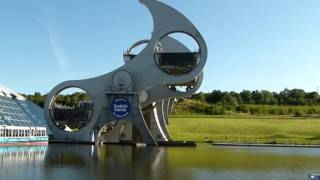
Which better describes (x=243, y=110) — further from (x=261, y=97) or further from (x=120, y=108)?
(x=120, y=108)

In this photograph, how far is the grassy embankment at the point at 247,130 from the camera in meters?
75.2

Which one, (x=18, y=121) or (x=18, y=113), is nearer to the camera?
(x=18, y=121)

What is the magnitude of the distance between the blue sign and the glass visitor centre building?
881 cm

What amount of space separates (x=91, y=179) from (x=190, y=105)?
102 m

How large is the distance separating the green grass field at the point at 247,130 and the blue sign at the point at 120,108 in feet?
60.4

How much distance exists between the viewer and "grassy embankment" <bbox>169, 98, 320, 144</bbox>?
7519 centimetres

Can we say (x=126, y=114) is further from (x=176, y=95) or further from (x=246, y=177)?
(x=246, y=177)

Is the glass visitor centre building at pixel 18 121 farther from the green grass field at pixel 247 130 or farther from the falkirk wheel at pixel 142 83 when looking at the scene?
the green grass field at pixel 247 130

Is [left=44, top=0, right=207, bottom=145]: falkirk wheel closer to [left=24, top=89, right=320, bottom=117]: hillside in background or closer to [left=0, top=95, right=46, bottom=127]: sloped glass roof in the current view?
[left=0, top=95, right=46, bottom=127]: sloped glass roof

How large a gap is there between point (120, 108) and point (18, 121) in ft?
50.7

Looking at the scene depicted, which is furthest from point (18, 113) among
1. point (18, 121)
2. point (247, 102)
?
point (247, 102)

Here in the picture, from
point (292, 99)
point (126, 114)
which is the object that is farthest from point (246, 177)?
point (292, 99)

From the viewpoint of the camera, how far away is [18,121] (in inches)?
1833

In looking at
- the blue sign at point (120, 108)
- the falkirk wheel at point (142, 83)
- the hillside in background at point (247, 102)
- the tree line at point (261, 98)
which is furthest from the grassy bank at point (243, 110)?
the blue sign at point (120, 108)
